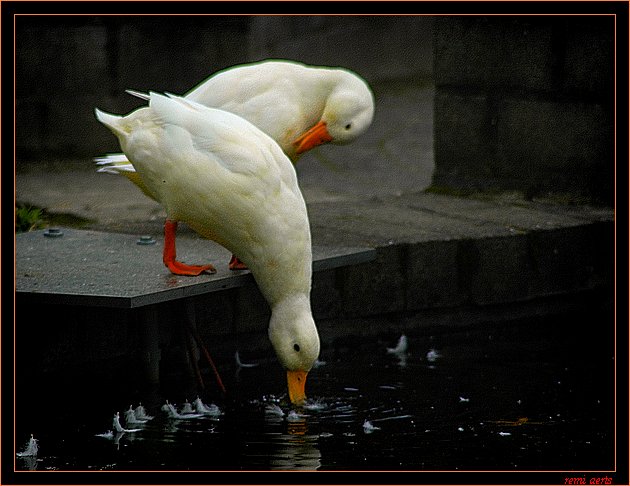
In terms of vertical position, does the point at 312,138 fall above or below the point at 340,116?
below

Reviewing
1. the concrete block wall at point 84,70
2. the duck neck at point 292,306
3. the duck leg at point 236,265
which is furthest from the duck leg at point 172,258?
the concrete block wall at point 84,70

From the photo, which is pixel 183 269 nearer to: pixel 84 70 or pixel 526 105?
pixel 526 105

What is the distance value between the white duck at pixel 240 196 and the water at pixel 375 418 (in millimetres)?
314

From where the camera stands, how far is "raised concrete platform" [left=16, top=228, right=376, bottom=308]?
4.89m

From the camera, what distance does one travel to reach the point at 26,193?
300 inches

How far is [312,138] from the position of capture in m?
6.14

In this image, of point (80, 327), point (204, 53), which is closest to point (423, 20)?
point (204, 53)

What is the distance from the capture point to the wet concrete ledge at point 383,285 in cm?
536

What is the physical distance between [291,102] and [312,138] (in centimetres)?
21

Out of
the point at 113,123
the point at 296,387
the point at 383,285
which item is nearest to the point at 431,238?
the point at 383,285

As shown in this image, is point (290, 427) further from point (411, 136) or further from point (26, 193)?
point (411, 136)

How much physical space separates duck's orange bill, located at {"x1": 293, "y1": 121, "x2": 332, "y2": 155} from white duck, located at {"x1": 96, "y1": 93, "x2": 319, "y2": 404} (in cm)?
101

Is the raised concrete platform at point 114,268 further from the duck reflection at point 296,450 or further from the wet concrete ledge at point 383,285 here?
the duck reflection at point 296,450

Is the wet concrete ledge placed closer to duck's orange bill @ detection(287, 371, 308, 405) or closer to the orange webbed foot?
the orange webbed foot
